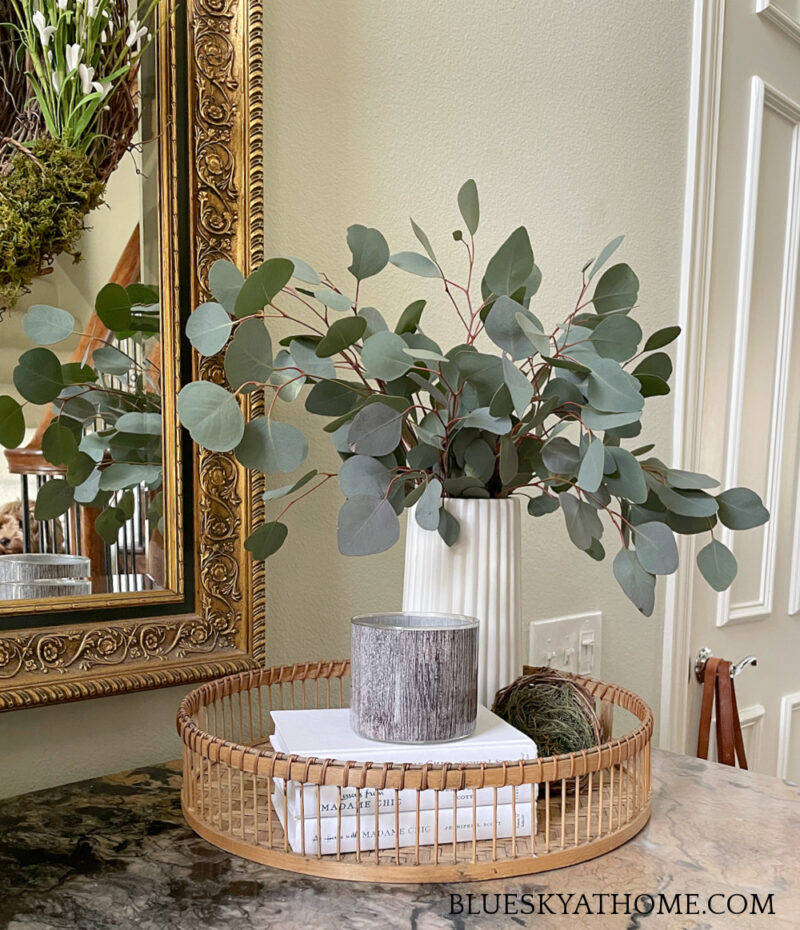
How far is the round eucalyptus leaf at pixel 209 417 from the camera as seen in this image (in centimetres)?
62

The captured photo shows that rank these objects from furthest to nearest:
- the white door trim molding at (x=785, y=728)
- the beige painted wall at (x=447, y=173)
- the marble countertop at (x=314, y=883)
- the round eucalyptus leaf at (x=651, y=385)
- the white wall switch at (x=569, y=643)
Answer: the white door trim molding at (x=785, y=728) < the white wall switch at (x=569, y=643) < the beige painted wall at (x=447, y=173) < the round eucalyptus leaf at (x=651, y=385) < the marble countertop at (x=314, y=883)

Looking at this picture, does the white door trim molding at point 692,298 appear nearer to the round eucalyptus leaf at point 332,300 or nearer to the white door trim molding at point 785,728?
the white door trim molding at point 785,728

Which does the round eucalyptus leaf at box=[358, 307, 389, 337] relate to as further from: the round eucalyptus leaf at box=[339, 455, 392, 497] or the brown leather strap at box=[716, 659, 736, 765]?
the brown leather strap at box=[716, 659, 736, 765]

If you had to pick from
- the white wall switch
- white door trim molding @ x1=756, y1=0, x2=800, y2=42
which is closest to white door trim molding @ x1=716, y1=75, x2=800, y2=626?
white door trim molding @ x1=756, y1=0, x2=800, y2=42

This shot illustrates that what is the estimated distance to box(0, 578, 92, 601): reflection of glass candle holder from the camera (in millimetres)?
767

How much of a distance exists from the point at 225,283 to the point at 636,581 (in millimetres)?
399

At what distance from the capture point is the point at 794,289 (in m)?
1.82

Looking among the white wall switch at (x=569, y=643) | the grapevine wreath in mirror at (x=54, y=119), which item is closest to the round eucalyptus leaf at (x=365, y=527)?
the grapevine wreath in mirror at (x=54, y=119)

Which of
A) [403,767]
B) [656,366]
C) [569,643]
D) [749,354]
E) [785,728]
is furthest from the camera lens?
[785,728]

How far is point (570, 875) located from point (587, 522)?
0.89 feet

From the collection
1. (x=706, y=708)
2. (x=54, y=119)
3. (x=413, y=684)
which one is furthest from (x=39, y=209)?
(x=706, y=708)

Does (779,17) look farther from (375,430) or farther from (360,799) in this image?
(360,799)

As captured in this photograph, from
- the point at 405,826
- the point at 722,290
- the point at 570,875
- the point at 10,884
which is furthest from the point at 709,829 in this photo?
the point at 722,290

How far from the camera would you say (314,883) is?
614 mm
